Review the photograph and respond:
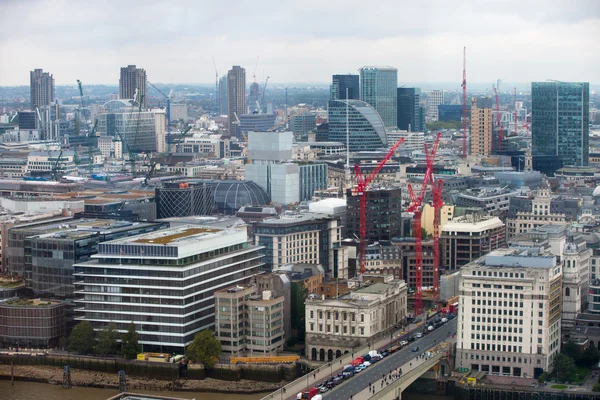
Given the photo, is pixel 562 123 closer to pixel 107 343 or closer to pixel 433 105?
pixel 107 343

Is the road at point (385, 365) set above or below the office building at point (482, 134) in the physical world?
below


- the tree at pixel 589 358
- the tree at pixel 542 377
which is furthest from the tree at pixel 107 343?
the tree at pixel 589 358

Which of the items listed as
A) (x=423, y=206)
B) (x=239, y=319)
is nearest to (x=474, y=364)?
(x=239, y=319)

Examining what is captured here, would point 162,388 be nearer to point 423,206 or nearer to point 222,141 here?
point 423,206

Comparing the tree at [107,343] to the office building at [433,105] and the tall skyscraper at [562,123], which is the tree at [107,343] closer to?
the tall skyscraper at [562,123]

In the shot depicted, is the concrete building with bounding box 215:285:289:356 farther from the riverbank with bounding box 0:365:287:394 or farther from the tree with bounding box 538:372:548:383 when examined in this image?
the tree with bounding box 538:372:548:383

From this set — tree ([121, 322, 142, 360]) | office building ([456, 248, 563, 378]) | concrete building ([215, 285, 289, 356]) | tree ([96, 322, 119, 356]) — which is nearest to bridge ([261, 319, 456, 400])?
office building ([456, 248, 563, 378])

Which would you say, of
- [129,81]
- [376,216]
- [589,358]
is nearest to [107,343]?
[589,358]
